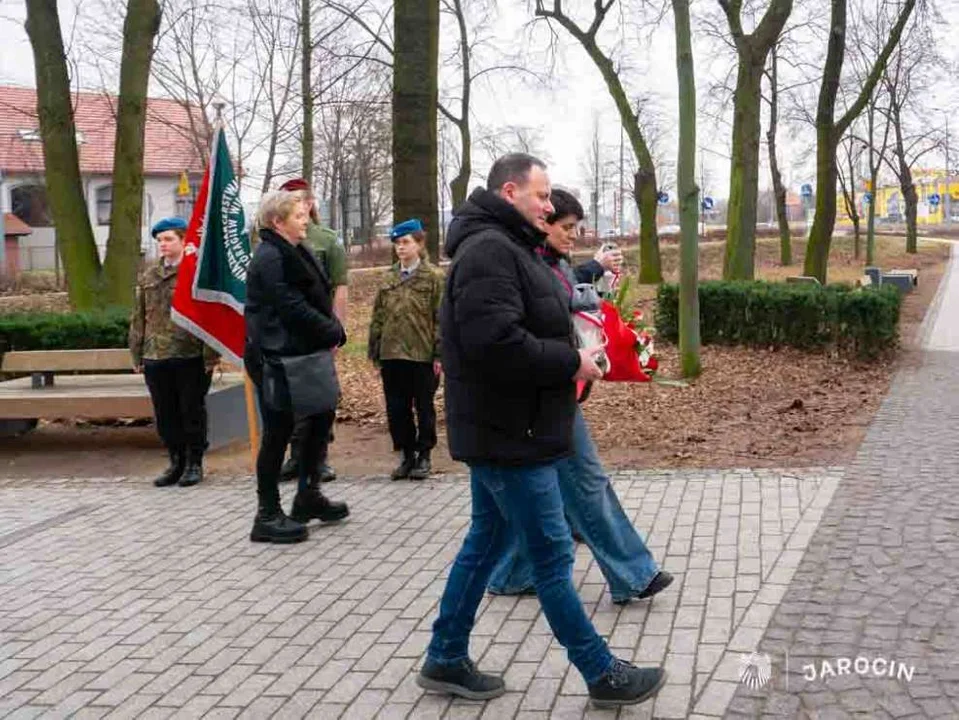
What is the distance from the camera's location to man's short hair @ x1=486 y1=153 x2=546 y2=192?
13.3ft

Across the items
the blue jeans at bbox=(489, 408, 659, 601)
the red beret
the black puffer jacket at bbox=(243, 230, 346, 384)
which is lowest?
the blue jeans at bbox=(489, 408, 659, 601)

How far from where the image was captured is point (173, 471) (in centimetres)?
856

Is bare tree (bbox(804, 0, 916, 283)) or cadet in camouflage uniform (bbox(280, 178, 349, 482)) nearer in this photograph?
cadet in camouflage uniform (bbox(280, 178, 349, 482))

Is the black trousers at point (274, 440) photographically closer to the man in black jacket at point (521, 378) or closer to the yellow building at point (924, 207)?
the man in black jacket at point (521, 378)

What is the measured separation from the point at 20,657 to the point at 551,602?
92.4 inches

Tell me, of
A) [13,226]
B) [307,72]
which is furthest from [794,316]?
[13,226]

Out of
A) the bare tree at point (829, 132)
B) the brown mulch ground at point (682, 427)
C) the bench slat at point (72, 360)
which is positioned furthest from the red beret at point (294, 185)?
the bare tree at point (829, 132)

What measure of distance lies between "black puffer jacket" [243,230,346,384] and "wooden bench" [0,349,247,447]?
128 inches

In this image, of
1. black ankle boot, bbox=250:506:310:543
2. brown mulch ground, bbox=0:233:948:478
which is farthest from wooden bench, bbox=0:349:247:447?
black ankle boot, bbox=250:506:310:543

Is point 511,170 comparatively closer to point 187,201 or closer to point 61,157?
point 61,157

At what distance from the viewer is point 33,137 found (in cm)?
4634

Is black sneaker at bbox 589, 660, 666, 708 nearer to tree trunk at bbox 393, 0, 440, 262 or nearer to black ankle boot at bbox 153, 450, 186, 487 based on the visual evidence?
black ankle boot at bbox 153, 450, 186, 487

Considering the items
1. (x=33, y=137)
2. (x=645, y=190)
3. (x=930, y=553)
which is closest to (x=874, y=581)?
(x=930, y=553)

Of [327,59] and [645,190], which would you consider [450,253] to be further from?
[645,190]
